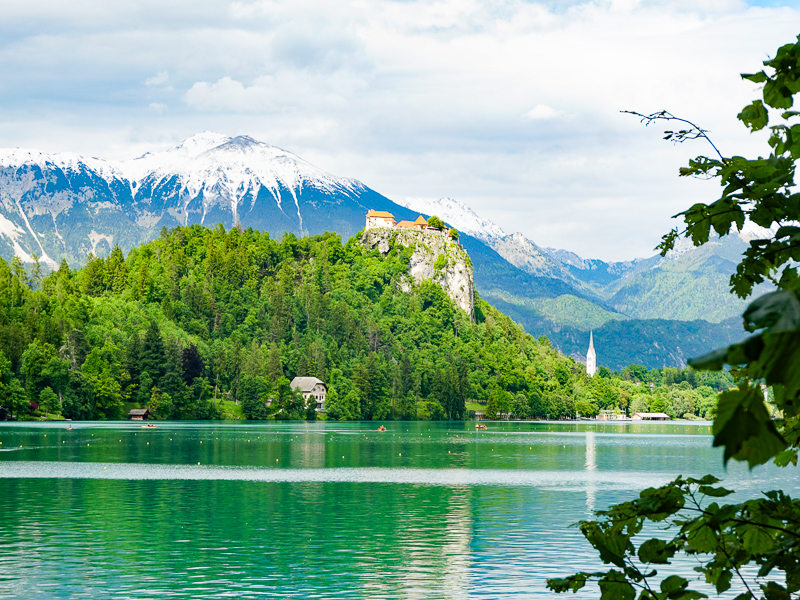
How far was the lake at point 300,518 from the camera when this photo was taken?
29.0 meters

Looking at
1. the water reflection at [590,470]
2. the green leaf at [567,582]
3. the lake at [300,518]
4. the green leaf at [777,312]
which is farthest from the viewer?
the water reflection at [590,470]

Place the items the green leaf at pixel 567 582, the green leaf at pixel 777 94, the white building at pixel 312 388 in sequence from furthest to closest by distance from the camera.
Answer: the white building at pixel 312 388
the green leaf at pixel 567 582
the green leaf at pixel 777 94

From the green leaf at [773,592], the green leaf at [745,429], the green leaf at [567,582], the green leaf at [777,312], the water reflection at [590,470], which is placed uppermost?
the green leaf at [777,312]

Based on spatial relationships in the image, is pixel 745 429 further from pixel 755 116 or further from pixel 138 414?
pixel 138 414

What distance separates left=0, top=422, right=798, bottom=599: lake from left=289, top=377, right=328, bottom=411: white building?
104 meters

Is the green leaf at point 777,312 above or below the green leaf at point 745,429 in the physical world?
above

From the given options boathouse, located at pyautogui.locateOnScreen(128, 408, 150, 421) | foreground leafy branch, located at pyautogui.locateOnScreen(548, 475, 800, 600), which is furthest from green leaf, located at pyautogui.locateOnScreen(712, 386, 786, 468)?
boathouse, located at pyautogui.locateOnScreen(128, 408, 150, 421)

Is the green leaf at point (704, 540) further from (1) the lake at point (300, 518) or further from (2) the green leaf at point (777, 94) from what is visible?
(1) the lake at point (300, 518)

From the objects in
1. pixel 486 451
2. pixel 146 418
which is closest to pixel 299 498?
pixel 486 451

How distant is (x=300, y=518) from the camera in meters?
42.6

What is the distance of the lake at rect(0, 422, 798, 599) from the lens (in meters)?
29.0

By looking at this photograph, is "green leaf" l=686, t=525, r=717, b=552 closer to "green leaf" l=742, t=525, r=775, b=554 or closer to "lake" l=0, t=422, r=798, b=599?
"green leaf" l=742, t=525, r=775, b=554

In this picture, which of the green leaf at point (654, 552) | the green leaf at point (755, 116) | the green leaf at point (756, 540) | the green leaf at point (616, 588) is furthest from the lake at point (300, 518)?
the green leaf at point (755, 116)

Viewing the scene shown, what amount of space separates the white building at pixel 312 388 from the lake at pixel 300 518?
10407 centimetres
